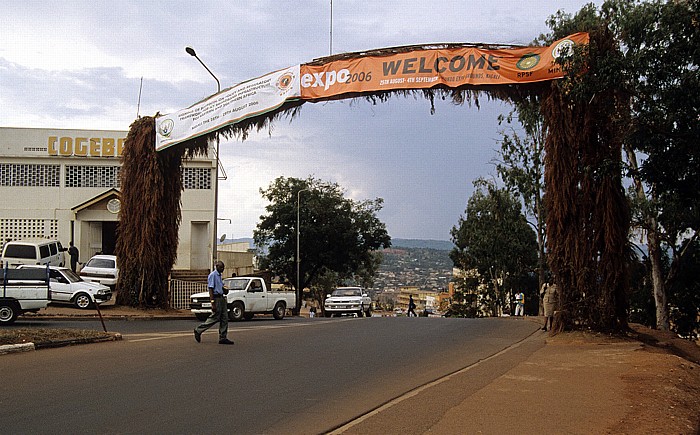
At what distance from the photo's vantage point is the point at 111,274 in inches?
1208

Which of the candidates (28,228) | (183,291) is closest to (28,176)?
(28,228)

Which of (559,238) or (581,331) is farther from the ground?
(559,238)

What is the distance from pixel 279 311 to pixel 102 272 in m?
8.88

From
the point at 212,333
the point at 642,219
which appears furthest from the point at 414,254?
the point at 212,333

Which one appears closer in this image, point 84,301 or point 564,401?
point 564,401

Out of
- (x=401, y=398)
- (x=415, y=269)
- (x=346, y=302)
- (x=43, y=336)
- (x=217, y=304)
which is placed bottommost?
(x=415, y=269)

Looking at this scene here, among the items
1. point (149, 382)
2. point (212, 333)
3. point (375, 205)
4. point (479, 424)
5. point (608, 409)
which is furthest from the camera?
point (375, 205)

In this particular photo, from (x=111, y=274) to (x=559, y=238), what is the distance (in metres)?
21.3

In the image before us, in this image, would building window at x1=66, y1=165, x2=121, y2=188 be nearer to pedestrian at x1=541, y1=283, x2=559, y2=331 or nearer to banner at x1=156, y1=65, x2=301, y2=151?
banner at x1=156, y1=65, x2=301, y2=151

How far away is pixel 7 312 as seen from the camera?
18.9 metres

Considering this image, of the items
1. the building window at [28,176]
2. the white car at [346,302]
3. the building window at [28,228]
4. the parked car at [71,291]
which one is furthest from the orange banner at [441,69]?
the building window at [28,176]

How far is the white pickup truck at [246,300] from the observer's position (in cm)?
2402

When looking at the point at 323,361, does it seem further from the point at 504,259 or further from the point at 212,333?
the point at 504,259

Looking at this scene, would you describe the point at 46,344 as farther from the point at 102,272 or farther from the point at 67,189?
the point at 67,189
